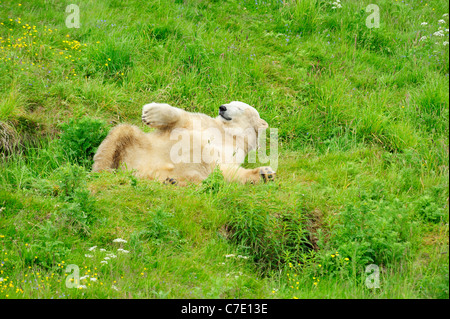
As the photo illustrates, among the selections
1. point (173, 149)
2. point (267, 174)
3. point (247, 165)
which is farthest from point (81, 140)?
point (267, 174)

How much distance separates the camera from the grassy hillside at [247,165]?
509cm

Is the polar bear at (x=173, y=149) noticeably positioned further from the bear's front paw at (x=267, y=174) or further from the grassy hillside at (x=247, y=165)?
the grassy hillside at (x=247, y=165)

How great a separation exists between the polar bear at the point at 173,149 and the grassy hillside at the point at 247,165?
31 centimetres

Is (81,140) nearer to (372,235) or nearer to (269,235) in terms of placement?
(269,235)

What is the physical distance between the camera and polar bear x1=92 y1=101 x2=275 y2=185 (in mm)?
6871

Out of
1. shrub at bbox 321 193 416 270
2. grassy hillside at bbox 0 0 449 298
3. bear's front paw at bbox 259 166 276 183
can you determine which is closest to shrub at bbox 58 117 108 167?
grassy hillside at bbox 0 0 449 298

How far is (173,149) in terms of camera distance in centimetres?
694

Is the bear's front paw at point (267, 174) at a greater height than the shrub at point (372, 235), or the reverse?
the bear's front paw at point (267, 174)

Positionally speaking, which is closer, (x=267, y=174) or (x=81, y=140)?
(x=267, y=174)

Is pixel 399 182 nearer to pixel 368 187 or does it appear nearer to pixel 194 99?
pixel 368 187

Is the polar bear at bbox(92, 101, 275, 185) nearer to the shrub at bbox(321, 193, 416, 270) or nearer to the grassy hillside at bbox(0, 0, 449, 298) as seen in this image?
the grassy hillside at bbox(0, 0, 449, 298)

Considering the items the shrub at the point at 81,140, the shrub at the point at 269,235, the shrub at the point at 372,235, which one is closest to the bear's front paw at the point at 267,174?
the shrub at the point at 269,235

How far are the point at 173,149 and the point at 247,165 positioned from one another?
1157mm

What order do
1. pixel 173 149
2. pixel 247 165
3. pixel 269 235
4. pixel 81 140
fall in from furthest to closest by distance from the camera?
pixel 247 165 < pixel 81 140 < pixel 173 149 < pixel 269 235
